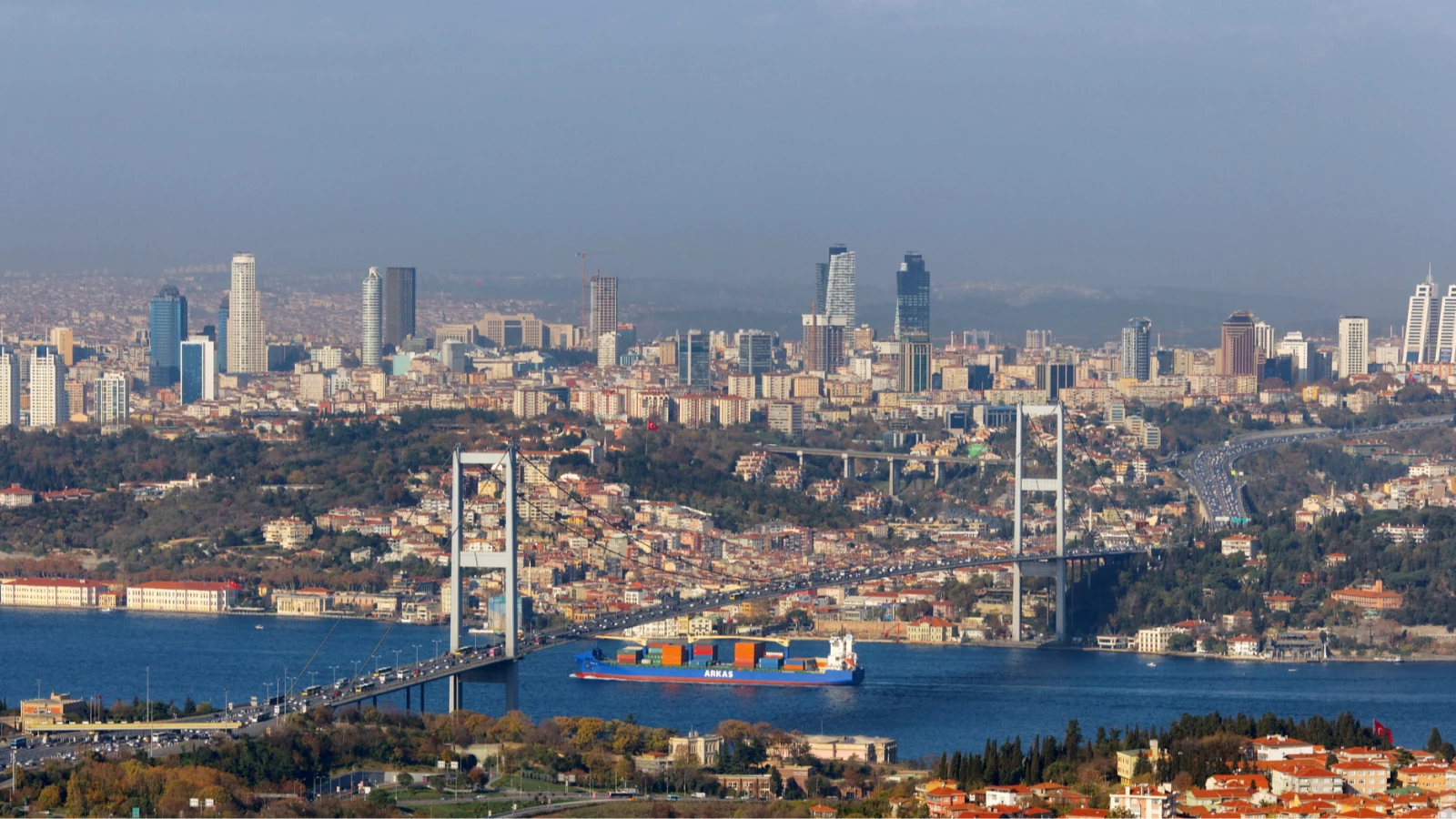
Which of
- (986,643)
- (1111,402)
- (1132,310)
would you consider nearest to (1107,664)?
(986,643)

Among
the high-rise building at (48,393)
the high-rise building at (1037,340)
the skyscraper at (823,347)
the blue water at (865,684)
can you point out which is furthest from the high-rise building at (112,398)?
the high-rise building at (1037,340)

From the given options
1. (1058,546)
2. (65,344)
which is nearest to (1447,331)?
(65,344)

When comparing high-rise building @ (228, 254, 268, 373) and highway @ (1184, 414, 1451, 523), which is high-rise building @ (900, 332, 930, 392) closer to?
highway @ (1184, 414, 1451, 523)

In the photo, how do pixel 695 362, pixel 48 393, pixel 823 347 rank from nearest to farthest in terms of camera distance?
1. pixel 48 393
2. pixel 695 362
3. pixel 823 347

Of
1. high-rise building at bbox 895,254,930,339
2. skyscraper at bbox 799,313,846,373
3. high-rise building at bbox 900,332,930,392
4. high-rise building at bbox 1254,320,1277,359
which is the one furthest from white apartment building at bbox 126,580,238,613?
high-rise building at bbox 895,254,930,339

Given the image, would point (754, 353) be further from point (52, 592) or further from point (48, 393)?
point (52, 592)
